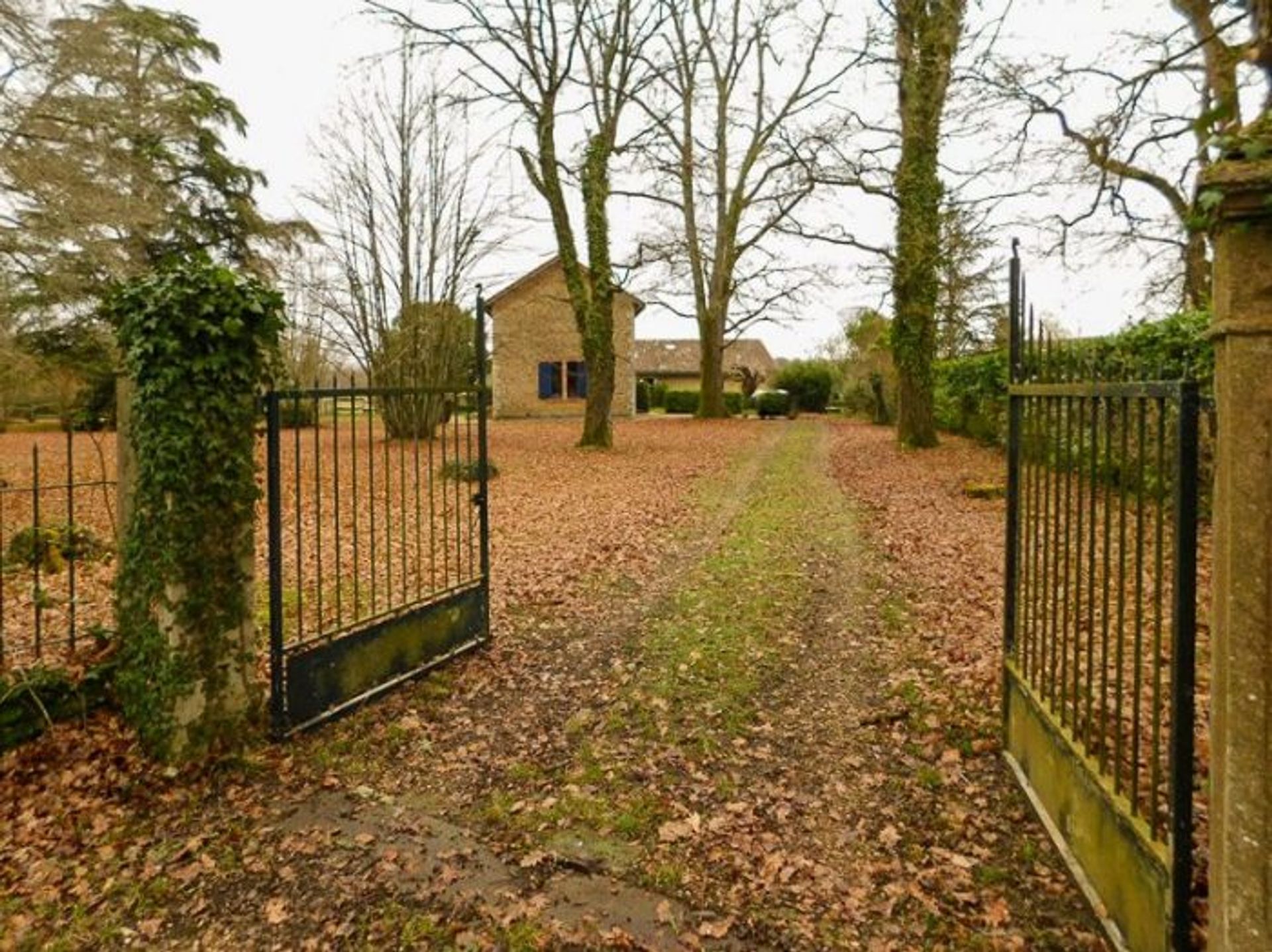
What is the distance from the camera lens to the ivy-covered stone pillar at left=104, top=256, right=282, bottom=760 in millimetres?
3676

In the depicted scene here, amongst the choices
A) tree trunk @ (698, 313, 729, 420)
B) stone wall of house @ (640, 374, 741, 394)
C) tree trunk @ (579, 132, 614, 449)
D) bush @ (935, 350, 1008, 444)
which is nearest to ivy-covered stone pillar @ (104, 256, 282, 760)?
bush @ (935, 350, 1008, 444)

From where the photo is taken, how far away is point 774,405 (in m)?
Result: 34.2

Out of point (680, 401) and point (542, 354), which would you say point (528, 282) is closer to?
point (542, 354)

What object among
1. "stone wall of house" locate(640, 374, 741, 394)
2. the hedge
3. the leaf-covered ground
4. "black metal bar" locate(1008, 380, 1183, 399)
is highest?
"stone wall of house" locate(640, 374, 741, 394)

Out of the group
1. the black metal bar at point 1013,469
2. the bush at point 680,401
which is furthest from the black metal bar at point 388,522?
the bush at point 680,401

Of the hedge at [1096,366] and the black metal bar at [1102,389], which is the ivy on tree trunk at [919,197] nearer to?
the hedge at [1096,366]

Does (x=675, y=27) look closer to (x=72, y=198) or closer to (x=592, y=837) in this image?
(x=72, y=198)

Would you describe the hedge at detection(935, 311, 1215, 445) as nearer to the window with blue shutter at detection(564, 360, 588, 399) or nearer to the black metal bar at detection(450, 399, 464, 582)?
the black metal bar at detection(450, 399, 464, 582)

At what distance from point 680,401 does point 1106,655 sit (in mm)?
37561

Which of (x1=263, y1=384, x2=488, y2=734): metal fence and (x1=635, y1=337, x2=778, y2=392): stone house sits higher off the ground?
(x1=635, y1=337, x2=778, y2=392): stone house

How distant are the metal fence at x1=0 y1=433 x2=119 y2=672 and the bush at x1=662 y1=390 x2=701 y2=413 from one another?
2877cm

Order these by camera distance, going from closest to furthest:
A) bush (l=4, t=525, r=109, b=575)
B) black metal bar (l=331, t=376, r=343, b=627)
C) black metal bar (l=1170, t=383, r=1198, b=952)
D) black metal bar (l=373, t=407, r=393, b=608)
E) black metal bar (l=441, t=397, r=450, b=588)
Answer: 1. black metal bar (l=1170, t=383, r=1198, b=952)
2. black metal bar (l=331, t=376, r=343, b=627)
3. black metal bar (l=373, t=407, r=393, b=608)
4. black metal bar (l=441, t=397, r=450, b=588)
5. bush (l=4, t=525, r=109, b=575)

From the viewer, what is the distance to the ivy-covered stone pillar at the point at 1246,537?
5.96ft

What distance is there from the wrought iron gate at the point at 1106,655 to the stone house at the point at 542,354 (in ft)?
95.4
